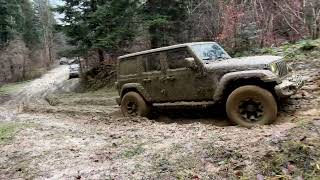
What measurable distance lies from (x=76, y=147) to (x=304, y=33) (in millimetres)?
11181

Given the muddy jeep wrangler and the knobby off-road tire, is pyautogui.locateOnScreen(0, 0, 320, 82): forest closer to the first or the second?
the muddy jeep wrangler

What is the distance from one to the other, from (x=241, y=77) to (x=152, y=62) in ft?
8.60

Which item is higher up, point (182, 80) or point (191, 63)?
point (191, 63)

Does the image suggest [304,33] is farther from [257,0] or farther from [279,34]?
[257,0]

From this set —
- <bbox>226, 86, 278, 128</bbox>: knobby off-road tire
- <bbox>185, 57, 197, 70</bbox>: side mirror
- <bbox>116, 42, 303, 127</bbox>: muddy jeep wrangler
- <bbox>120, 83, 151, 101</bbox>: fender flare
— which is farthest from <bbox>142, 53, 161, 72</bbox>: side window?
<bbox>226, 86, 278, 128</bbox>: knobby off-road tire

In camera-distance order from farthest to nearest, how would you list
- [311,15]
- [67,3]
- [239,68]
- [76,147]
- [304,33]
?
1. [67,3]
2. [304,33]
3. [311,15]
4. [239,68]
5. [76,147]

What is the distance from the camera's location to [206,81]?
875 centimetres

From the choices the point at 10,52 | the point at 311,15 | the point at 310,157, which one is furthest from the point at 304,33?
the point at 10,52

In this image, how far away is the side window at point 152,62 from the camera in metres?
9.77

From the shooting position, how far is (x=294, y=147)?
515cm

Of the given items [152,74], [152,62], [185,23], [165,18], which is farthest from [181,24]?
[152,74]

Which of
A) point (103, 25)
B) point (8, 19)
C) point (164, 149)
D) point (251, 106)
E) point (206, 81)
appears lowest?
point (164, 149)

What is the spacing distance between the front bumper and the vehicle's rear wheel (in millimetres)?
3538

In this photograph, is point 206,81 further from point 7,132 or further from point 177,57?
point 7,132
